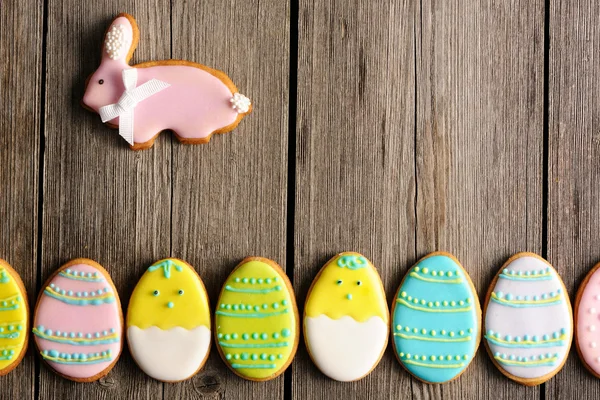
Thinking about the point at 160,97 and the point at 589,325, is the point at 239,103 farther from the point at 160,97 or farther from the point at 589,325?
the point at 589,325

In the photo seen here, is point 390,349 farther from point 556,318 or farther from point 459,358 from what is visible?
point 556,318

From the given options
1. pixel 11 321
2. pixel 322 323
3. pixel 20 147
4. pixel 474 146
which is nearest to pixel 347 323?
pixel 322 323

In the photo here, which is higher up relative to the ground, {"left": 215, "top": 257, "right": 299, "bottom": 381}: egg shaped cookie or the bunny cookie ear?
the bunny cookie ear

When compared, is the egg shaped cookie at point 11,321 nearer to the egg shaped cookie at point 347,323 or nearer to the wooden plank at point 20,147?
the wooden plank at point 20,147

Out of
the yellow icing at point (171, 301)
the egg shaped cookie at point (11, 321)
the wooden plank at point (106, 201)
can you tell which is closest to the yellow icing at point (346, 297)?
the yellow icing at point (171, 301)

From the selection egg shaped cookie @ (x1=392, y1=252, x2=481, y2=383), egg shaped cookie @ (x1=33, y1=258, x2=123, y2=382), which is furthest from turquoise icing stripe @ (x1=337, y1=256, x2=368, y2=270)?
egg shaped cookie @ (x1=33, y1=258, x2=123, y2=382)

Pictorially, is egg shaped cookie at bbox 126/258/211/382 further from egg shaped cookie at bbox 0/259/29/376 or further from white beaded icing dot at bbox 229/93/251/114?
white beaded icing dot at bbox 229/93/251/114
